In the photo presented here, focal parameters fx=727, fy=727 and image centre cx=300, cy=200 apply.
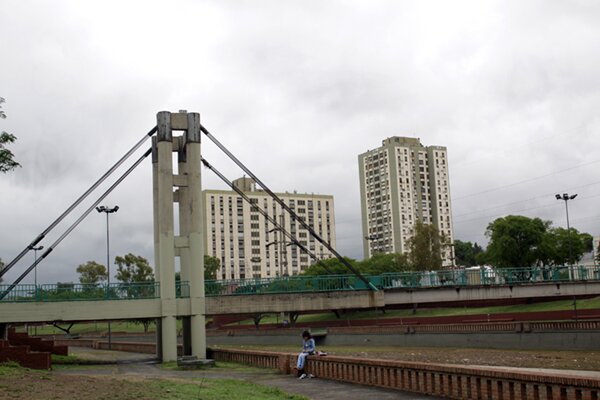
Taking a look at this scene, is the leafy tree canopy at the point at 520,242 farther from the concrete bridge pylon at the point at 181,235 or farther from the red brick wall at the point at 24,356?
the red brick wall at the point at 24,356

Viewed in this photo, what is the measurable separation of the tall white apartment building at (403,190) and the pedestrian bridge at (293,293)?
11109cm

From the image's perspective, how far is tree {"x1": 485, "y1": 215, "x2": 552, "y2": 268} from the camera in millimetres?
81562

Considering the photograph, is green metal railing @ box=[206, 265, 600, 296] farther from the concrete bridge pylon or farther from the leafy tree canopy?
the leafy tree canopy

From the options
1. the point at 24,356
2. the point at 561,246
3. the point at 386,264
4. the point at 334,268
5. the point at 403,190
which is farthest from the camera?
the point at 403,190

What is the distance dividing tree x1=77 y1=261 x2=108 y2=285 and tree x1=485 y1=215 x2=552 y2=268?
6494 centimetres

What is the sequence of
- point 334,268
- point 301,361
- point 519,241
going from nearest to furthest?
point 301,361, point 519,241, point 334,268

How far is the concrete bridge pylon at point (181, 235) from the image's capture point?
124 ft

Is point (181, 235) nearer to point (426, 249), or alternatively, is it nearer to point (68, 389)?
point (68, 389)

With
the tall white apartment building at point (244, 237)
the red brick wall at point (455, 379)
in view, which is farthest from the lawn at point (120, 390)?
the tall white apartment building at point (244, 237)

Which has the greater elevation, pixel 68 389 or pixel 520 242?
pixel 520 242

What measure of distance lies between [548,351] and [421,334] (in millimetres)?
12316

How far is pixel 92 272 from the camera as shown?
388ft

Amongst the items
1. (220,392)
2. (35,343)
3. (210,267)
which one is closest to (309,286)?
(35,343)

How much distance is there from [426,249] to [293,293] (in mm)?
43434
